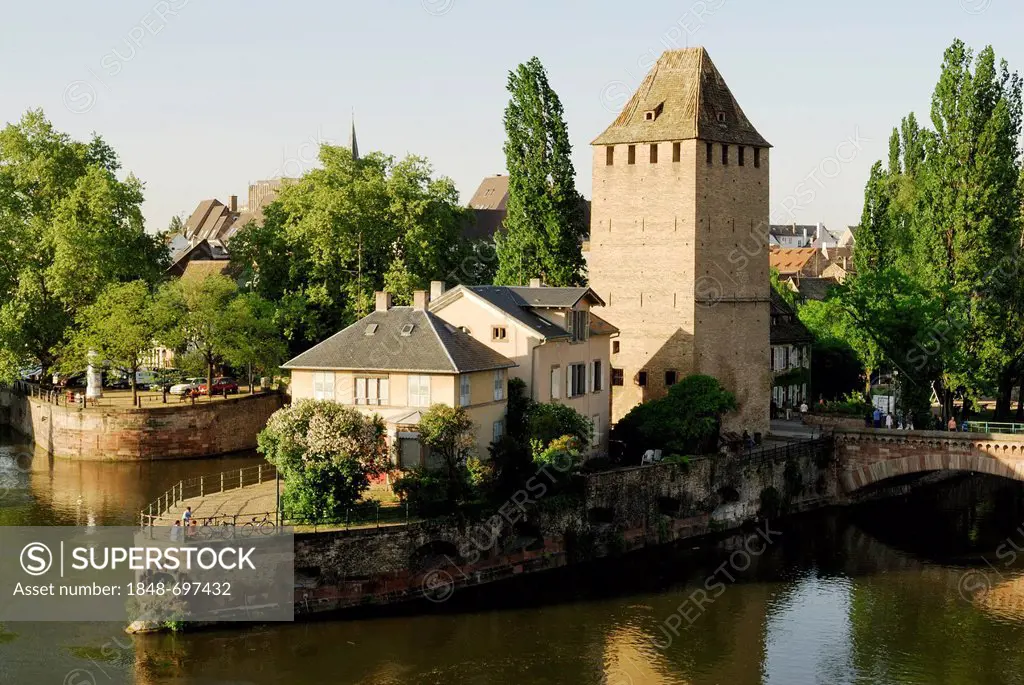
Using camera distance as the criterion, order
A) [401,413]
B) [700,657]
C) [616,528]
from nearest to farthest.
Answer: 1. [700,657]
2. [401,413]
3. [616,528]

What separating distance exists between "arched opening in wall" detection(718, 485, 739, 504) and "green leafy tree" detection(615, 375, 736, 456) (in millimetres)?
2098

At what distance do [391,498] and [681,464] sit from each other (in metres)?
13.3

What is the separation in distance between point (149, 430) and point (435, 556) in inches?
1145

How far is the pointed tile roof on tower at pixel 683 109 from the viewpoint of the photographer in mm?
59469

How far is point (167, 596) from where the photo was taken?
38719 mm

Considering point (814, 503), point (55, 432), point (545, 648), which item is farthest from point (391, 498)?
point (55, 432)

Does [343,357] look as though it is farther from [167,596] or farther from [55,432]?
[55,432]

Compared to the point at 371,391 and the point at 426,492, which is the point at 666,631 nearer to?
the point at 426,492

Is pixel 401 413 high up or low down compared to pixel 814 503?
up

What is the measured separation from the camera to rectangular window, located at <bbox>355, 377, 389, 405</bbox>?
47281 millimetres

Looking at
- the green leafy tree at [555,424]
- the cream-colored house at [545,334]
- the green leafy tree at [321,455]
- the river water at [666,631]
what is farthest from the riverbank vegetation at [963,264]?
the green leafy tree at [321,455]

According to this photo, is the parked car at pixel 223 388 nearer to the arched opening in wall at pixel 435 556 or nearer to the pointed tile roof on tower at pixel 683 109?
the pointed tile roof on tower at pixel 683 109

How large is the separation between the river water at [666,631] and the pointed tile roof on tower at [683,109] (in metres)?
18.3

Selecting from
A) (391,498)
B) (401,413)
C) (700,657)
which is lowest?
(700,657)
